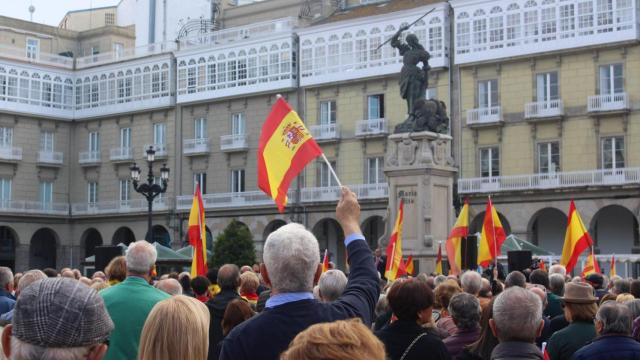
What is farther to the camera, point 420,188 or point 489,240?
point 420,188

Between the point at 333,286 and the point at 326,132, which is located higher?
the point at 326,132

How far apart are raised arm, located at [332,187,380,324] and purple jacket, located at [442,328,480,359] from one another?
6.76ft

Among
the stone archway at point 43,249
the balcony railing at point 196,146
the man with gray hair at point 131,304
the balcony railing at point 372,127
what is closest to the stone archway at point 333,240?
the balcony railing at point 372,127

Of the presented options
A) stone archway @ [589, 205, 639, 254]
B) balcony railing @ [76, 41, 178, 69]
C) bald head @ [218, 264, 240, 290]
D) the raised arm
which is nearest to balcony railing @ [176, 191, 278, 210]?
balcony railing @ [76, 41, 178, 69]

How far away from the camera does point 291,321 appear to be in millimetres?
4824

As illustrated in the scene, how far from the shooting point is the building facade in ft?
138

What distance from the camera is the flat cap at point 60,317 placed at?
3.27m

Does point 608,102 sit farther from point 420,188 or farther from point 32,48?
point 32,48

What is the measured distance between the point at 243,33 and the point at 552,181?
19424mm

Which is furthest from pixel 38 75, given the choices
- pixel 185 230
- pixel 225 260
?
pixel 225 260

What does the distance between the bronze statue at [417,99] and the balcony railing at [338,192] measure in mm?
21520

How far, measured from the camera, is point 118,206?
57188 mm

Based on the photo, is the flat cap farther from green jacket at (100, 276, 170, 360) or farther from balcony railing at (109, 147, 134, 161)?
balcony railing at (109, 147, 134, 161)

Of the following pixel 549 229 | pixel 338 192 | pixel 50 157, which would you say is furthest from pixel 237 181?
pixel 549 229
